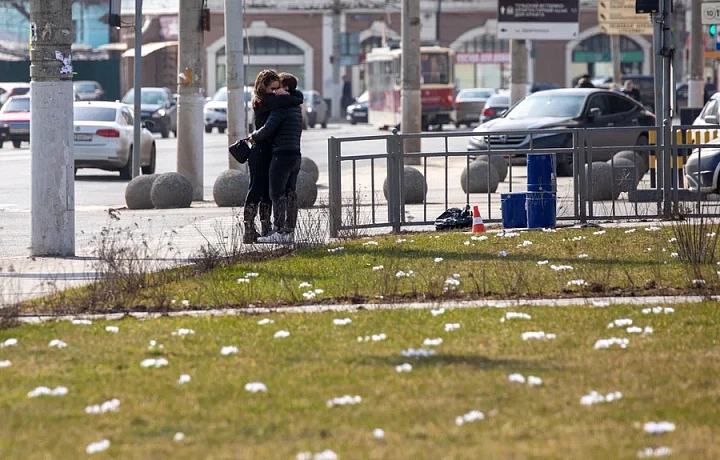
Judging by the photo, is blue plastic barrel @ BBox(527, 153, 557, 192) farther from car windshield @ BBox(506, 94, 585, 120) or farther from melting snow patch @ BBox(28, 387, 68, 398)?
car windshield @ BBox(506, 94, 585, 120)

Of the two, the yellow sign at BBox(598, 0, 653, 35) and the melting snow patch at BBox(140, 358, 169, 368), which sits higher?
the yellow sign at BBox(598, 0, 653, 35)

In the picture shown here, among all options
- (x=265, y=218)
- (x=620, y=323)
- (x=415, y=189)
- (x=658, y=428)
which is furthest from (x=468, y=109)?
(x=658, y=428)

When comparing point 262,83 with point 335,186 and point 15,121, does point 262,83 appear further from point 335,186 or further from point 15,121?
point 15,121

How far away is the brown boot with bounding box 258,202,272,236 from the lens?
A: 13.8 meters

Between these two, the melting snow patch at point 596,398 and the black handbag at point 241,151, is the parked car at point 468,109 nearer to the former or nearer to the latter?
the black handbag at point 241,151

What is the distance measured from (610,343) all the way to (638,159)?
8884mm

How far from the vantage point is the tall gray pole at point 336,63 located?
256 ft

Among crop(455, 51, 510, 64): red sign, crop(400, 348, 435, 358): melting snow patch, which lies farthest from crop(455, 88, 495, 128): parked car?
crop(400, 348, 435, 358): melting snow patch

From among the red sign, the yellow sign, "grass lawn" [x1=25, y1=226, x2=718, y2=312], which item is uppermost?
the red sign

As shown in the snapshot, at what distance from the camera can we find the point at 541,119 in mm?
26172

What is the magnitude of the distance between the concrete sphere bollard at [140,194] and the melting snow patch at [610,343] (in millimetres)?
12700

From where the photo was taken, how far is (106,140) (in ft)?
87.6

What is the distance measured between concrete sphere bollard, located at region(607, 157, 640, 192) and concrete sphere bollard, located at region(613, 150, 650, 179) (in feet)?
0.14

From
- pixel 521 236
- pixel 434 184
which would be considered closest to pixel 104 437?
pixel 521 236
